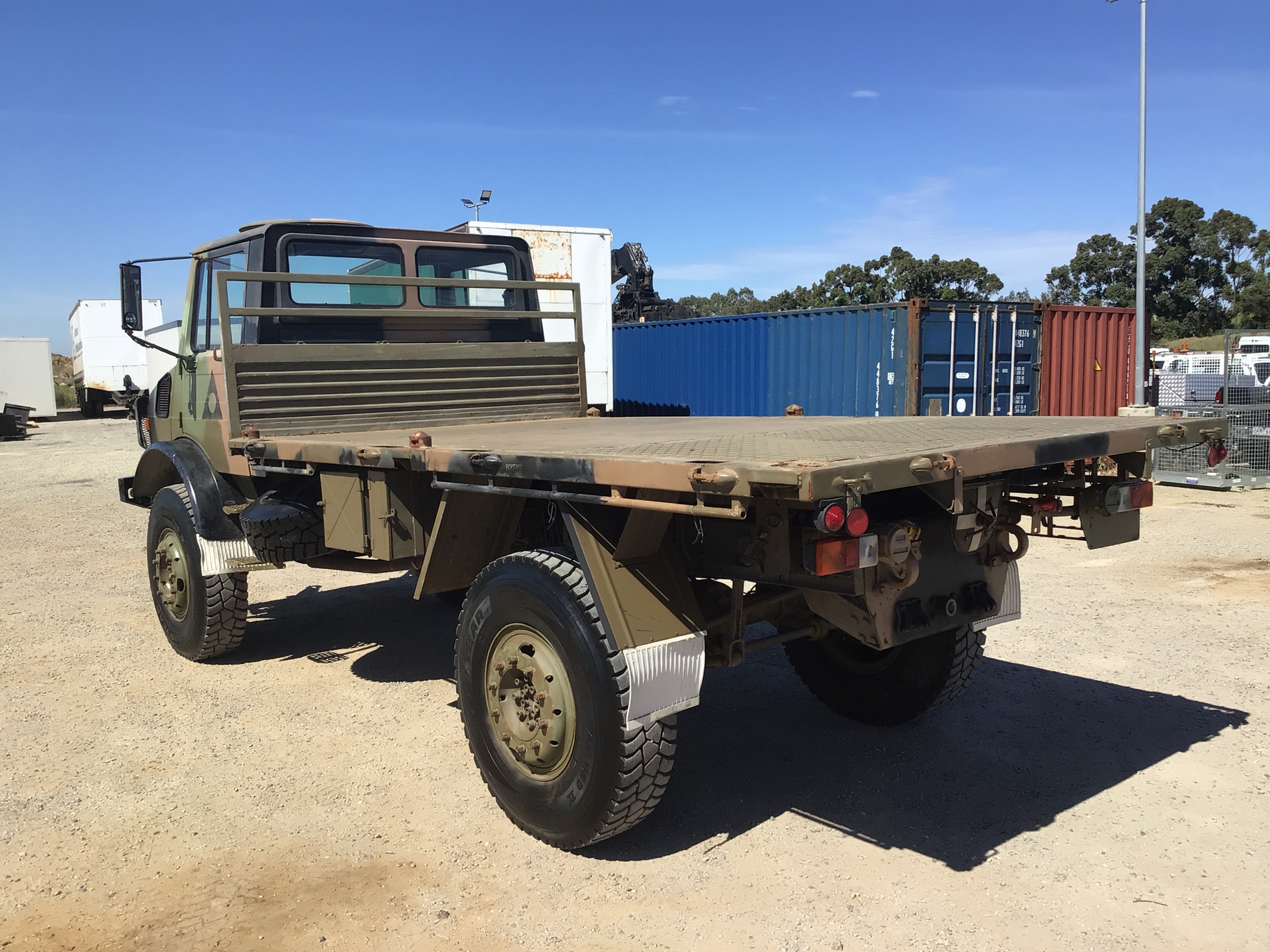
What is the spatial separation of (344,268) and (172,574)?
2176 millimetres

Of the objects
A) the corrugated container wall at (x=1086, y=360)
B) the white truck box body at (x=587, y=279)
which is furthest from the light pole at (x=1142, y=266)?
the white truck box body at (x=587, y=279)

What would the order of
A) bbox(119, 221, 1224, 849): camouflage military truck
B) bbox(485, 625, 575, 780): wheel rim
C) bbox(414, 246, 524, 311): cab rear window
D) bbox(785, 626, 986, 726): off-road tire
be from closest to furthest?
bbox(119, 221, 1224, 849): camouflage military truck → bbox(485, 625, 575, 780): wheel rim → bbox(785, 626, 986, 726): off-road tire → bbox(414, 246, 524, 311): cab rear window

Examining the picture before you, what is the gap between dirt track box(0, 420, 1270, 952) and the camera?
309 cm

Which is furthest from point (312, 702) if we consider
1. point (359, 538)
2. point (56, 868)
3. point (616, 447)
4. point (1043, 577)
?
point (1043, 577)

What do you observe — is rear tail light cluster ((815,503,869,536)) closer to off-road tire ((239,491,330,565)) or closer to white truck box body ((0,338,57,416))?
off-road tire ((239,491,330,565))

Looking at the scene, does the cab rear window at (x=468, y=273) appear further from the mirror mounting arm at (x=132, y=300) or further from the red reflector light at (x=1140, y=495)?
the red reflector light at (x=1140, y=495)

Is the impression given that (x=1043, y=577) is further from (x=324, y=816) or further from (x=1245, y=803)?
(x=324, y=816)

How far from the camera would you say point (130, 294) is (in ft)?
17.8

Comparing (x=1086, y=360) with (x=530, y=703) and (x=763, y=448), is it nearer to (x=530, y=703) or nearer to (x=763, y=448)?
(x=763, y=448)

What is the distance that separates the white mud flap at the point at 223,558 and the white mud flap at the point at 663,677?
314 centimetres

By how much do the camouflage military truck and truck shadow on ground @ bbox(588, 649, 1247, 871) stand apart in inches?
11.0

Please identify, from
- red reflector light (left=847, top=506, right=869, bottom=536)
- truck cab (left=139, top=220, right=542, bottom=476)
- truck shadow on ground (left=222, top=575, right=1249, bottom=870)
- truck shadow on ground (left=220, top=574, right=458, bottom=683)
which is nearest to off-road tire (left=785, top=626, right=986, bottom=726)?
truck shadow on ground (left=222, top=575, right=1249, bottom=870)

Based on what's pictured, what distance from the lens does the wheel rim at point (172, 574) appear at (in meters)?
5.90

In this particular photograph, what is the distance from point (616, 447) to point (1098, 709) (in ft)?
10.0
